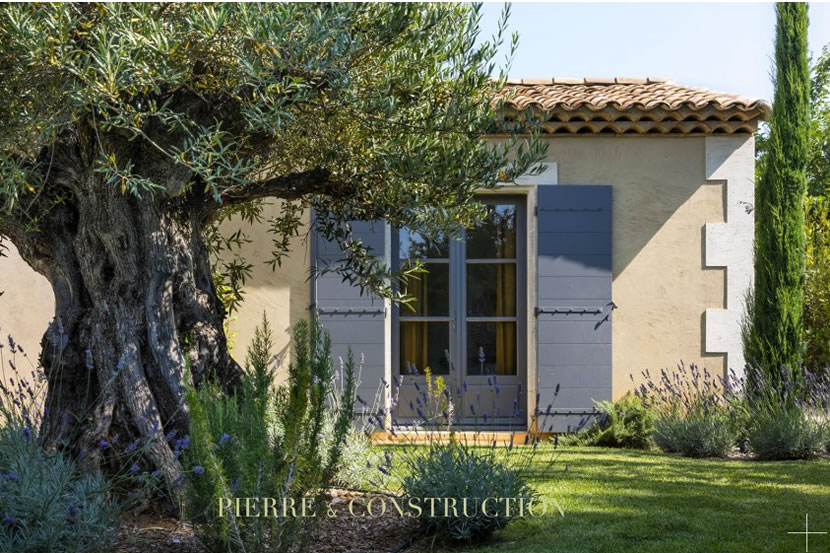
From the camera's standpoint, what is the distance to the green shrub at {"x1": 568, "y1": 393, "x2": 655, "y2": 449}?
25.1ft

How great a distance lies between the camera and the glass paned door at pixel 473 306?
8578 mm

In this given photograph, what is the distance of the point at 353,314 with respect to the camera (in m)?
8.15

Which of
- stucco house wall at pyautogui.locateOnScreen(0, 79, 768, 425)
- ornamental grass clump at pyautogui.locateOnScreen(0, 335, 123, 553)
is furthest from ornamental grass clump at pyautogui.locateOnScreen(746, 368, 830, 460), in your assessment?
ornamental grass clump at pyautogui.locateOnScreen(0, 335, 123, 553)

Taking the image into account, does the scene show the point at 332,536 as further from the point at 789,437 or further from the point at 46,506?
the point at 789,437

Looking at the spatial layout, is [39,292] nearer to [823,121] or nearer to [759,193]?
[759,193]

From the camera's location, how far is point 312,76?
3877 millimetres

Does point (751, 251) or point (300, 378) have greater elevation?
point (751, 251)

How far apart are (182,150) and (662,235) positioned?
552 centimetres

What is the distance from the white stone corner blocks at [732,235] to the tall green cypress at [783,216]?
0.15 m

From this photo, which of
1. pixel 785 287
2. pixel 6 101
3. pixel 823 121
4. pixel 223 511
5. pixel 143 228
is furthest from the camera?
pixel 823 121

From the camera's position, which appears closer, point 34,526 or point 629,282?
point 34,526

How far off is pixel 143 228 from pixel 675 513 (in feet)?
10.5

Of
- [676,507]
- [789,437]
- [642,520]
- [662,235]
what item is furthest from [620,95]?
[642,520]

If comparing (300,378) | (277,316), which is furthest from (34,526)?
(277,316)
